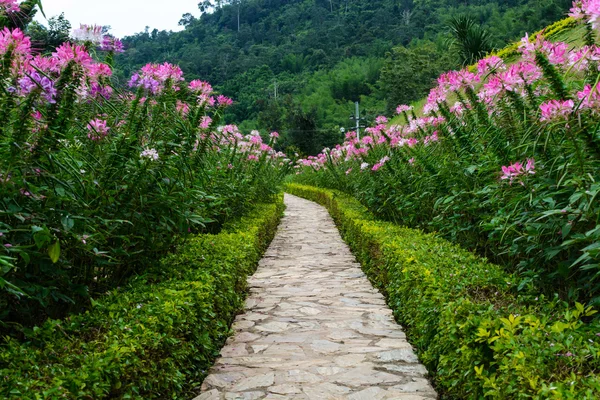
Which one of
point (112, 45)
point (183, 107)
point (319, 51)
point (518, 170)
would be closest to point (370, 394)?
point (518, 170)

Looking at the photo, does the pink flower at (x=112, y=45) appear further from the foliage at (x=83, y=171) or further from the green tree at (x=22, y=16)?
the green tree at (x=22, y=16)

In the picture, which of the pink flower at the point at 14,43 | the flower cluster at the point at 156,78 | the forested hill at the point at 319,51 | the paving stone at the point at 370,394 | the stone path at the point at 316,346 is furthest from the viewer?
the forested hill at the point at 319,51

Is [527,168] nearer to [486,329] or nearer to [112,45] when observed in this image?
[486,329]

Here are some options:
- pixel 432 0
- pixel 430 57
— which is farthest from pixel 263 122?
pixel 432 0

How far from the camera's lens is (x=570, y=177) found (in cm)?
Answer: 277

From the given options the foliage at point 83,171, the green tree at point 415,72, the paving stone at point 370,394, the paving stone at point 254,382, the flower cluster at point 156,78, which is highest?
the green tree at point 415,72

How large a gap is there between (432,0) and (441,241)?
64.0m

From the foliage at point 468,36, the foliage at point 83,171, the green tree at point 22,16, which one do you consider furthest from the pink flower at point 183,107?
the foliage at point 468,36

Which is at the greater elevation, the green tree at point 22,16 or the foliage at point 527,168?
the green tree at point 22,16

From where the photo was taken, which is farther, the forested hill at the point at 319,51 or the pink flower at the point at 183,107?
the forested hill at the point at 319,51

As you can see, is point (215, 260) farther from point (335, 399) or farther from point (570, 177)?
point (570, 177)

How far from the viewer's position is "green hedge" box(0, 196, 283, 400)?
1.90m

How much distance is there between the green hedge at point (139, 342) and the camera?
1.90 metres

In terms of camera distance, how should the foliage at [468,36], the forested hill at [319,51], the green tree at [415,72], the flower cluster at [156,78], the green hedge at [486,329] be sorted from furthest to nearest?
the forested hill at [319,51], the green tree at [415,72], the foliage at [468,36], the flower cluster at [156,78], the green hedge at [486,329]
